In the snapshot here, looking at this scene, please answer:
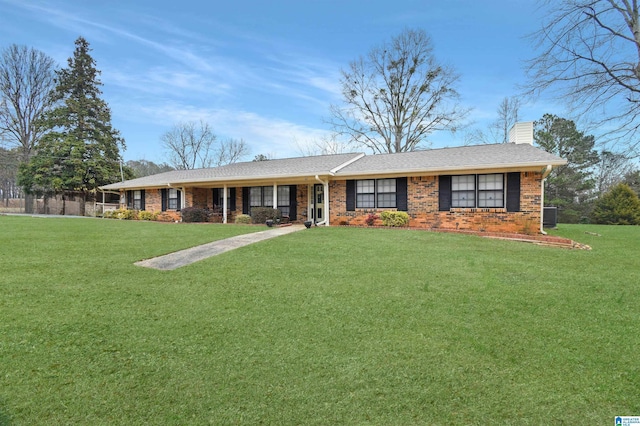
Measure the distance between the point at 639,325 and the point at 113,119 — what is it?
3557 cm

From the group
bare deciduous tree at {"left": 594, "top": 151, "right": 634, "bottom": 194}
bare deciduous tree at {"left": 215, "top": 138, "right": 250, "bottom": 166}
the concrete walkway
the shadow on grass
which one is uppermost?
bare deciduous tree at {"left": 215, "top": 138, "right": 250, "bottom": 166}

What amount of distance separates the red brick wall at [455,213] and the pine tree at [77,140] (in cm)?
2347

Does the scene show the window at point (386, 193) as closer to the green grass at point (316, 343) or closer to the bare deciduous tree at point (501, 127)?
the green grass at point (316, 343)

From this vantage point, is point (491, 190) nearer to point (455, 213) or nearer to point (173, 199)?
point (455, 213)

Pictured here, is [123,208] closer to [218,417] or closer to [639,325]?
[218,417]

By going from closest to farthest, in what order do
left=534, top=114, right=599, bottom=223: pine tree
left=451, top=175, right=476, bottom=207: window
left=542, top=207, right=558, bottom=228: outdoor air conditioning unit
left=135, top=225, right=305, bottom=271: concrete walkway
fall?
left=135, top=225, right=305, bottom=271: concrete walkway → left=451, top=175, right=476, bottom=207: window → left=542, top=207, right=558, bottom=228: outdoor air conditioning unit → left=534, top=114, right=599, bottom=223: pine tree

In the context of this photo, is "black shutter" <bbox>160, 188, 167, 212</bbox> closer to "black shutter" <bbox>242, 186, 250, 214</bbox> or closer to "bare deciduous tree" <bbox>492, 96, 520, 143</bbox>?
"black shutter" <bbox>242, 186, 250, 214</bbox>

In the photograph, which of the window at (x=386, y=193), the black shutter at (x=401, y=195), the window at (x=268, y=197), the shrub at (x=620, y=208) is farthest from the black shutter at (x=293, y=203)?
the shrub at (x=620, y=208)

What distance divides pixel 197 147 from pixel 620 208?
1540 inches

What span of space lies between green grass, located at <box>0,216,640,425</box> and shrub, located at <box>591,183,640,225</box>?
20.7 metres

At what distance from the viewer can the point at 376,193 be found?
14406 millimetres

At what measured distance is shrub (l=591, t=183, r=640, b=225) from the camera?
72.7ft

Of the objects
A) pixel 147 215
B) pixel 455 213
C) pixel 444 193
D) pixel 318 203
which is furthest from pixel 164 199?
pixel 455 213

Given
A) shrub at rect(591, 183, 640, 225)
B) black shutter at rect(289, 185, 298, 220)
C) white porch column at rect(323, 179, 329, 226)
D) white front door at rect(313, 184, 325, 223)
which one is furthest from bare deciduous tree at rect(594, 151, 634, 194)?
black shutter at rect(289, 185, 298, 220)
